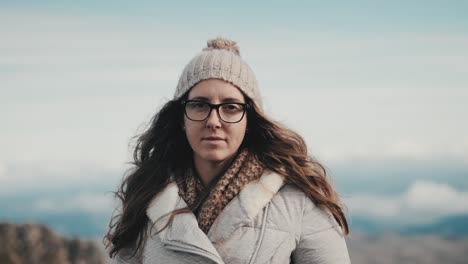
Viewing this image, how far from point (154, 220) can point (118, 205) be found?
0.79 meters

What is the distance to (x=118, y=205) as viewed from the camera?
6.02 meters

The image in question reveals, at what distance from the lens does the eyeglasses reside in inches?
201

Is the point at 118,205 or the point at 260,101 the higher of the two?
the point at 260,101

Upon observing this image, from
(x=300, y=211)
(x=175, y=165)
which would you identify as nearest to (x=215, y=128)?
(x=175, y=165)

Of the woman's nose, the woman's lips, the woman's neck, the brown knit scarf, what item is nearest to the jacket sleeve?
the brown knit scarf

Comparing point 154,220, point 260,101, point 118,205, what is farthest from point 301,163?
point 118,205

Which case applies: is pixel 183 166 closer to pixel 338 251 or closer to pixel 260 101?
pixel 260 101

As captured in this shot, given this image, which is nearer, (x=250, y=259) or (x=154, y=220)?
(x=250, y=259)

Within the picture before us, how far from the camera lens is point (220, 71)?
514 cm

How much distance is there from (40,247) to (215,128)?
800 inches

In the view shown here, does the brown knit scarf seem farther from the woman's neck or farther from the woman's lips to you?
the woman's lips

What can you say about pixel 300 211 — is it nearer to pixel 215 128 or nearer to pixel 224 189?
pixel 224 189

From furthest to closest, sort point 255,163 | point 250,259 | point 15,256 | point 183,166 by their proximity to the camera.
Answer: point 15,256, point 183,166, point 255,163, point 250,259

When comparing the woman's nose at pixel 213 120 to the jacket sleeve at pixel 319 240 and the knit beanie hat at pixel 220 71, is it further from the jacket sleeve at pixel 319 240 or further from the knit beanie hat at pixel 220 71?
the jacket sleeve at pixel 319 240
